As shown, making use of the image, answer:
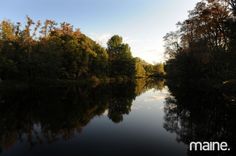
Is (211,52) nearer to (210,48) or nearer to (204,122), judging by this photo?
(210,48)

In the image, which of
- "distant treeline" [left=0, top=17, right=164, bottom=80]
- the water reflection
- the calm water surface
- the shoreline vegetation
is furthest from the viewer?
"distant treeline" [left=0, top=17, right=164, bottom=80]

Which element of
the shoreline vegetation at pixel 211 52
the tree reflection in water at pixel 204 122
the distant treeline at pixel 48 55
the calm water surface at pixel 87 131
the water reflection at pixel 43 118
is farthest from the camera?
the distant treeline at pixel 48 55

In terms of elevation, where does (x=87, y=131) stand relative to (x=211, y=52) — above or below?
below

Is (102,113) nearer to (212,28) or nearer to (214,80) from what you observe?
(214,80)

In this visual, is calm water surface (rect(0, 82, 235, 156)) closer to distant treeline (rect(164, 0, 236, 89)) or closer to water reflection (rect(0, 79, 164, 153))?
water reflection (rect(0, 79, 164, 153))

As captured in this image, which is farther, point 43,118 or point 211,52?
point 211,52

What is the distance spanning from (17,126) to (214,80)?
36.1 metres

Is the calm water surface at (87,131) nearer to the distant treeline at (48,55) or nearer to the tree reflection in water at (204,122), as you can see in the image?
the tree reflection in water at (204,122)

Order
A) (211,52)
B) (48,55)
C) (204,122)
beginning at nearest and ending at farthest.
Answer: (204,122), (211,52), (48,55)

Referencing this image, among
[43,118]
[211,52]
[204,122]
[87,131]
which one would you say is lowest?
[87,131]

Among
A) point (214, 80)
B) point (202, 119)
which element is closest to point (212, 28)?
point (214, 80)

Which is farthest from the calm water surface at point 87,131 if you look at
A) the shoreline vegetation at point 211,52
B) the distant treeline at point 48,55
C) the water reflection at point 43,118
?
the distant treeline at point 48,55

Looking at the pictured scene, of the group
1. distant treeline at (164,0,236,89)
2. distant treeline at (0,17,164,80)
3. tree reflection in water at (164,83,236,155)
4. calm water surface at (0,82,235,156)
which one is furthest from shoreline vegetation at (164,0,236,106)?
distant treeline at (0,17,164,80)

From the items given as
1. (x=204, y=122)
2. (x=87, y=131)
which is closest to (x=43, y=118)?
(x=87, y=131)
